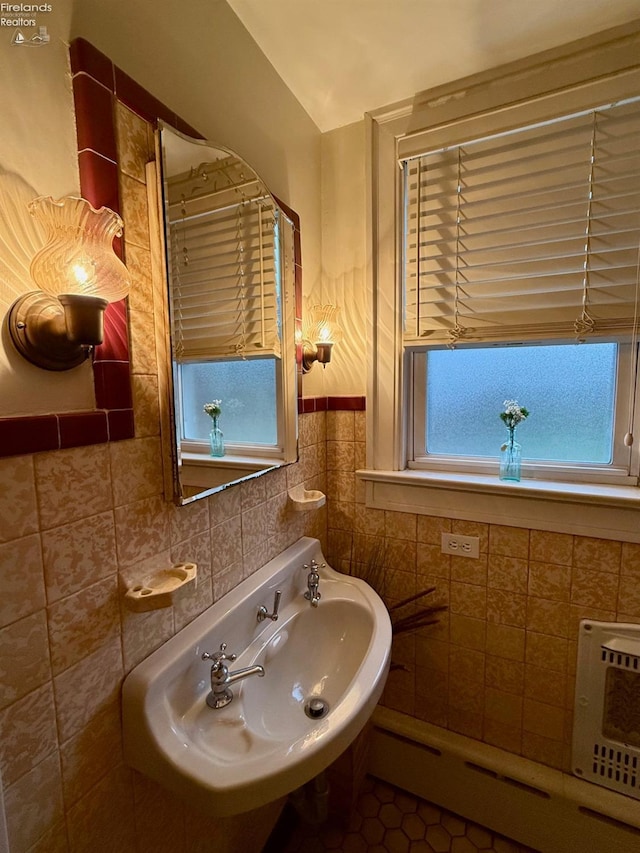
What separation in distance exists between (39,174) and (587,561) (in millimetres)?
1640

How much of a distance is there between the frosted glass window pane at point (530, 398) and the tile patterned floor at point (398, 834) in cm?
132

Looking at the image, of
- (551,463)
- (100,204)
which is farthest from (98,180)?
(551,463)

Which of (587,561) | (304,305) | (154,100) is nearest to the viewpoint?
Answer: (154,100)

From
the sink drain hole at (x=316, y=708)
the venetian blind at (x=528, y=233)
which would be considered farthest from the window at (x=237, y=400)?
the sink drain hole at (x=316, y=708)

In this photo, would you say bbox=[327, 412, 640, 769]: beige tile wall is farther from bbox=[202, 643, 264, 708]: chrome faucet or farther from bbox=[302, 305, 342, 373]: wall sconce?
bbox=[202, 643, 264, 708]: chrome faucet

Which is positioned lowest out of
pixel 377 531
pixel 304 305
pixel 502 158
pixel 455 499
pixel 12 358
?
pixel 377 531

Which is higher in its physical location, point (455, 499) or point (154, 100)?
point (154, 100)

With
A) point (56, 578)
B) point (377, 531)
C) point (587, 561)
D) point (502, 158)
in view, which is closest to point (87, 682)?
point (56, 578)

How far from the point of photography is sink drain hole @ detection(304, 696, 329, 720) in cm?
98

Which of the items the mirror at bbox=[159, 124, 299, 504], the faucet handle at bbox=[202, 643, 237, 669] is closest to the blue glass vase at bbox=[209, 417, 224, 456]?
the mirror at bbox=[159, 124, 299, 504]

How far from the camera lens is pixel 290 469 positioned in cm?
131

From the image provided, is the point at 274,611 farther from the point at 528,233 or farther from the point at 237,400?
the point at 528,233

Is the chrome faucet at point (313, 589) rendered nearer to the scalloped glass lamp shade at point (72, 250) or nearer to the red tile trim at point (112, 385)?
the red tile trim at point (112, 385)

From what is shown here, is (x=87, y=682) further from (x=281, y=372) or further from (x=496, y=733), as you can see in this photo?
(x=496, y=733)
